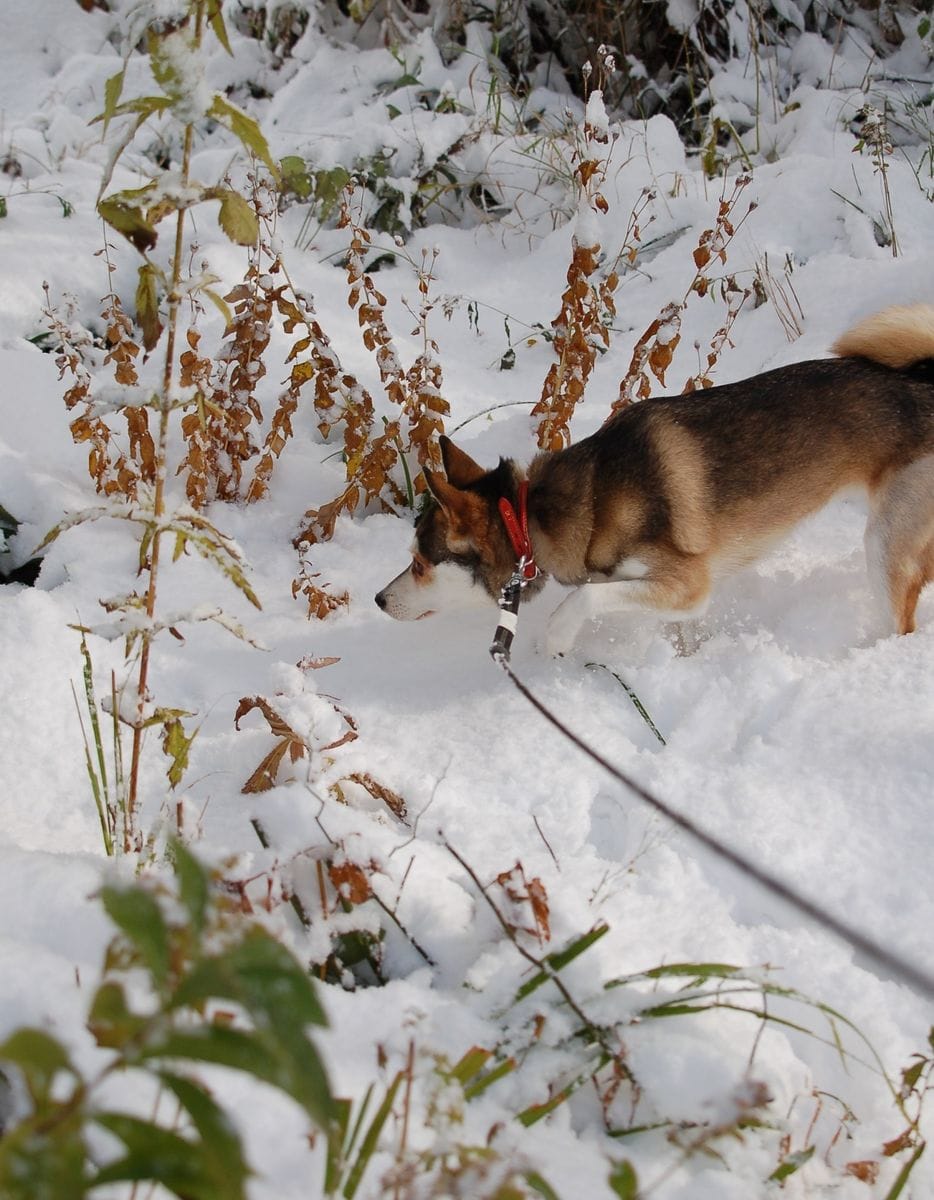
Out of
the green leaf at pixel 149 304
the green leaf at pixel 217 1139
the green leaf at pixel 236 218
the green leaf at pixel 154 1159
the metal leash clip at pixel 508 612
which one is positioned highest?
the green leaf at pixel 236 218

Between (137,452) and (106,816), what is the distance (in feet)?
6.59

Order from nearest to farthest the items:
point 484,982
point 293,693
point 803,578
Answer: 1. point 484,982
2. point 293,693
3. point 803,578

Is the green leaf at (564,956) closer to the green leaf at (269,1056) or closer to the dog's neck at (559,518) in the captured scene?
the green leaf at (269,1056)

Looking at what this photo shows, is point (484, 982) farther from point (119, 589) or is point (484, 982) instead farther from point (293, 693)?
point (119, 589)

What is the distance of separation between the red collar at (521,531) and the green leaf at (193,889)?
8.17 ft

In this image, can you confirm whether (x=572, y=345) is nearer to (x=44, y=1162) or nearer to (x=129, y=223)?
(x=129, y=223)

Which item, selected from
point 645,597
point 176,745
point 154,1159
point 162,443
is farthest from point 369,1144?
point 645,597

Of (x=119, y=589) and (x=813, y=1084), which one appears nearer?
(x=813, y=1084)

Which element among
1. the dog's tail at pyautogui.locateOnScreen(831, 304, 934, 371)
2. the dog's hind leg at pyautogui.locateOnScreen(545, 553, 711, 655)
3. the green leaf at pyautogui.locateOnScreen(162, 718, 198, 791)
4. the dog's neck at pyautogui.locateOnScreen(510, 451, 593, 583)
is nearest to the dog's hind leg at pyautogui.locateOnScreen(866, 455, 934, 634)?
the dog's tail at pyautogui.locateOnScreen(831, 304, 934, 371)

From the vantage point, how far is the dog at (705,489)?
3.31m

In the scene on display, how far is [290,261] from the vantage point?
18.0 ft

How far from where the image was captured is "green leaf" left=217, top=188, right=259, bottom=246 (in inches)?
69.4

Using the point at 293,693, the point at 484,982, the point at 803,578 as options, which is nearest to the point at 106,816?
the point at 293,693

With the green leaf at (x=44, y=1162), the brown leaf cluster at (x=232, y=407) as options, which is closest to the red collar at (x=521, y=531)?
the brown leaf cluster at (x=232, y=407)
